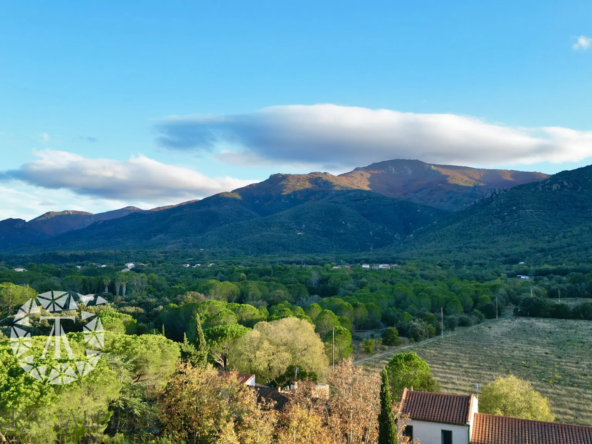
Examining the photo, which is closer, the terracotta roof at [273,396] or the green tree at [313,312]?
the terracotta roof at [273,396]

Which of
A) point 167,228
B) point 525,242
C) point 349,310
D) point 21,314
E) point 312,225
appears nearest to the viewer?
point 21,314

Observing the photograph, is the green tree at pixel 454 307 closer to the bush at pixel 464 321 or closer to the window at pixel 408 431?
the bush at pixel 464 321

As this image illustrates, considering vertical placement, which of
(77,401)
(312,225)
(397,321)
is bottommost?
(397,321)

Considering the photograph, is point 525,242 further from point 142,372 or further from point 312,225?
point 142,372

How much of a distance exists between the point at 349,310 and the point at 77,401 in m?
33.0

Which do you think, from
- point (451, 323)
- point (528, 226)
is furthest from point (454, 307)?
→ point (528, 226)

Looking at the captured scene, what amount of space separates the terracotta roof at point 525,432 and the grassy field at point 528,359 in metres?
9.05

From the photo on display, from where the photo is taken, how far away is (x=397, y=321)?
157 ft

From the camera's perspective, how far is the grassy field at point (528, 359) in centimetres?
2834

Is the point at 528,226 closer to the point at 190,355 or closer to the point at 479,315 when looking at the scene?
the point at 479,315

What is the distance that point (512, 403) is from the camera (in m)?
20.4

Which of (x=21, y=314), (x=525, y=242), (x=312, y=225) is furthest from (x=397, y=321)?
(x=312, y=225)

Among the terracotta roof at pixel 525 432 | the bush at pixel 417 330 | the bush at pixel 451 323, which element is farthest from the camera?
the bush at pixel 451 323

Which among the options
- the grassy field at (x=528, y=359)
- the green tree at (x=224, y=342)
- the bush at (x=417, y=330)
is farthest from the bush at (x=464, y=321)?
the green tree at (x=224, y=342)
